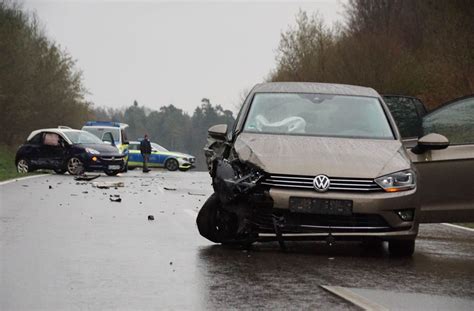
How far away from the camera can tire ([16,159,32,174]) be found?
31.0m

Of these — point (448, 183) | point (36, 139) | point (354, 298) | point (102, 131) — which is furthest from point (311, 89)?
point (102, 131)

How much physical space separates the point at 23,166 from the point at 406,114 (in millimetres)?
20554

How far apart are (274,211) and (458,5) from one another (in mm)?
25960

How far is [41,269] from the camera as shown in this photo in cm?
762

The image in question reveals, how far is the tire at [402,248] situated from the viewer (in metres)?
9.20

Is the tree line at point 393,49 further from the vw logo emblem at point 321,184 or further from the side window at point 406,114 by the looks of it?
Result: the vw logo emblem at point 321,184

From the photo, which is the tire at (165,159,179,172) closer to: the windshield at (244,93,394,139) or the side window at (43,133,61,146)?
the side window at (43,133,61,146)

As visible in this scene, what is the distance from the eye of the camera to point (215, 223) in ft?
31.0

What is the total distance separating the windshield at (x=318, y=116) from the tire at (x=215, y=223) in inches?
39.2

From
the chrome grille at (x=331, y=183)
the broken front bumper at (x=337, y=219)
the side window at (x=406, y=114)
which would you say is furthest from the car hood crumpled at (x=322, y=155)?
the side window at (x=406, y=114)

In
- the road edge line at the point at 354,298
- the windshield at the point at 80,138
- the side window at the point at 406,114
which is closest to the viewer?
the road edge line at the point at 354,298

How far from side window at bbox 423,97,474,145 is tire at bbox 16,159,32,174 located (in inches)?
854

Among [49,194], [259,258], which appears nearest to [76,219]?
[259,258]

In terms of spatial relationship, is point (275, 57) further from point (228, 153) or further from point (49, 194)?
point (228, 153)
